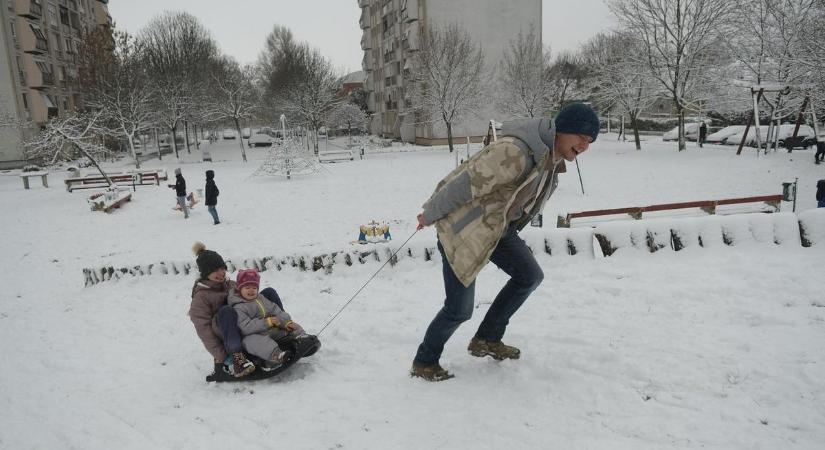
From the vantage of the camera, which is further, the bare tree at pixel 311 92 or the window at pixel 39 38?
the bare tree at pixel 311 92

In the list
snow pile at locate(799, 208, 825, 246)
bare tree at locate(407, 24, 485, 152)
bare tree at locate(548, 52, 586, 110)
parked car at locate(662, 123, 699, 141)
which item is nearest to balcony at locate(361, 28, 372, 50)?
bare tree at locate(548, 52, 586, 110)

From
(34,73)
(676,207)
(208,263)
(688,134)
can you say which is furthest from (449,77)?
(208,263)

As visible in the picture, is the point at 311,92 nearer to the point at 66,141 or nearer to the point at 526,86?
the point at 526,86

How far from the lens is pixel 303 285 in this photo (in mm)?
6672

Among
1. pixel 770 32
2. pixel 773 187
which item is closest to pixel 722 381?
pixel 773 187

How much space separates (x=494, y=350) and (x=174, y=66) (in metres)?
43.2

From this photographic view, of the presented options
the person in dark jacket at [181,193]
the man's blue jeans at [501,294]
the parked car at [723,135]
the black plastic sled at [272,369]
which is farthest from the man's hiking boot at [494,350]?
the parked car at [723,135]

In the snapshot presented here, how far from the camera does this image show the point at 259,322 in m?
4.20

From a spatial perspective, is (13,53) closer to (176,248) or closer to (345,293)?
(176,248)

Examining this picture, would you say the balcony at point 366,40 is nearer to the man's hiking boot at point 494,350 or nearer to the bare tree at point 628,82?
the bare tree at point 628,82

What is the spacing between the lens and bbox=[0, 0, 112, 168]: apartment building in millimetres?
37094

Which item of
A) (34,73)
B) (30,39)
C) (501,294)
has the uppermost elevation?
(30,39)

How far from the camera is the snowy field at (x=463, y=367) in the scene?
3104 mm

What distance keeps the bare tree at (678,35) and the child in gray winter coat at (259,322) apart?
28.9 m
